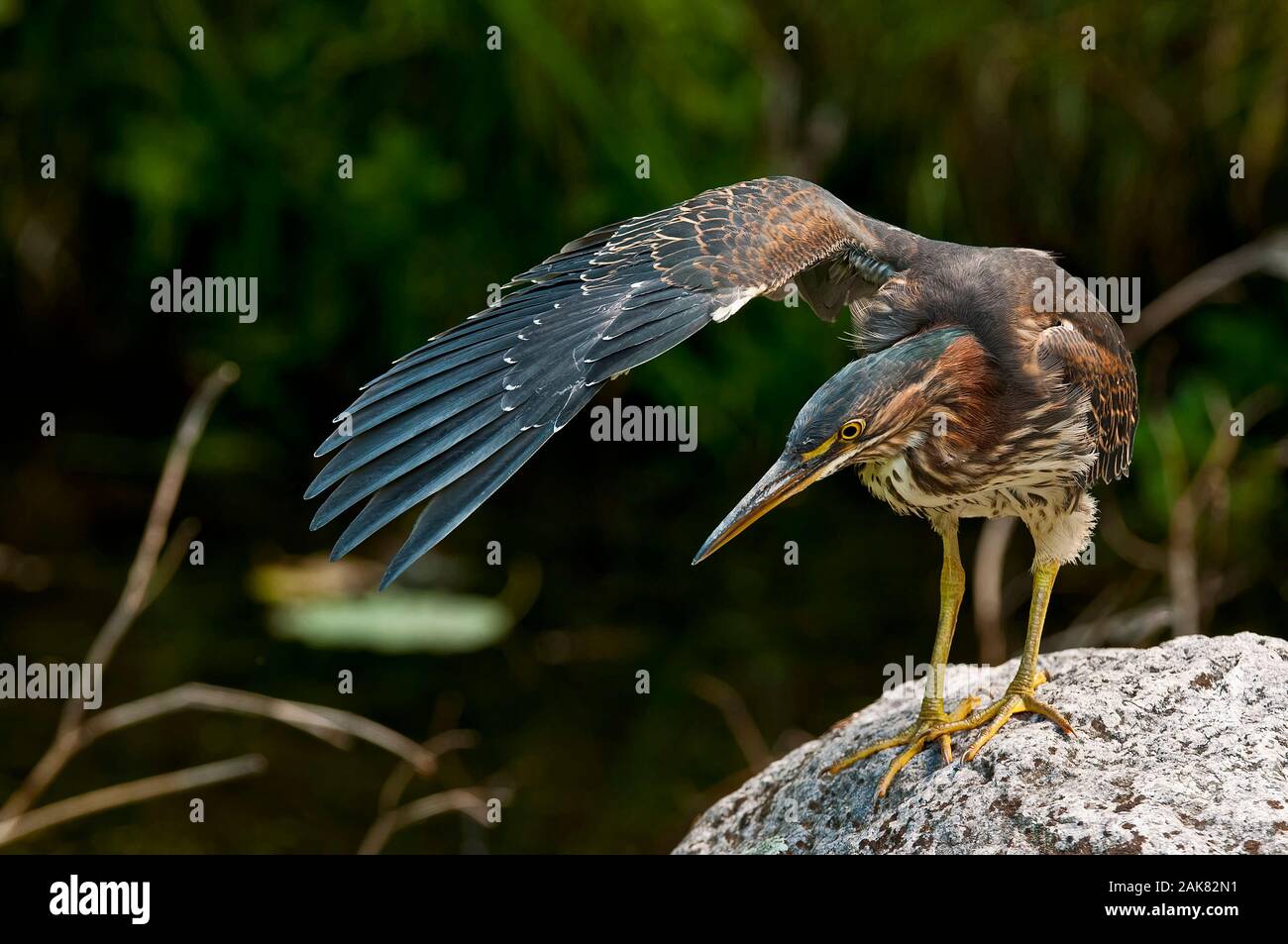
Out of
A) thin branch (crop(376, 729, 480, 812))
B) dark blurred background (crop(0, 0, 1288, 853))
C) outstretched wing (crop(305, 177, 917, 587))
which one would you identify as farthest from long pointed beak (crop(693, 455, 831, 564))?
dark blurred background (crop(0, 0, 1288, 853))

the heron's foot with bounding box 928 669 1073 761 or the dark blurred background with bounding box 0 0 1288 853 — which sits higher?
the dark blurred background with bounding box 0 0 1288 853

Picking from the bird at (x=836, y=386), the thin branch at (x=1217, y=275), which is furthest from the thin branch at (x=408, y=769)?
the thin branch at (x=1217, y=275)

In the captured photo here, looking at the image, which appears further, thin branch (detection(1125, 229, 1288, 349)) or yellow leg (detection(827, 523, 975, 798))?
thin branch (detection(1125, 229, 1288, 349))

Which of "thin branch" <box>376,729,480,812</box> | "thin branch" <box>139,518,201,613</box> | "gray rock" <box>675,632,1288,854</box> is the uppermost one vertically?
"thin branch" <box>139,518,201,613</box>

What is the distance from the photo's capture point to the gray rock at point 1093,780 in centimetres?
384

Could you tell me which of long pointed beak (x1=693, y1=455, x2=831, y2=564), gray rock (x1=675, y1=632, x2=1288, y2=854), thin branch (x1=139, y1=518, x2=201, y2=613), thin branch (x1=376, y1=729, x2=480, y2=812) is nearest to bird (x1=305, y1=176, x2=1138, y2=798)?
long pointed beak (x1=693, y1=455, x2=831, y2=564)

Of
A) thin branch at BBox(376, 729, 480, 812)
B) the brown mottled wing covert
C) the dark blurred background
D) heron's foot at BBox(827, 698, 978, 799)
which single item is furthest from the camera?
the dark blurred background

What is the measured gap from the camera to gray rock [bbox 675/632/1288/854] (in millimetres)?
3838

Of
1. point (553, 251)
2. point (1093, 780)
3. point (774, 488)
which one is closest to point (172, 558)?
point (553, 251)

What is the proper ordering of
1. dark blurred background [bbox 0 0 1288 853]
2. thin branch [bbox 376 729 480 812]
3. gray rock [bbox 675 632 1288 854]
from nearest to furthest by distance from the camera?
gray rock [bbox 675 632 1288 854] → thin branch [bbox 376 729 480 812] → dark blurred background [bbox 0 0 1288 853]

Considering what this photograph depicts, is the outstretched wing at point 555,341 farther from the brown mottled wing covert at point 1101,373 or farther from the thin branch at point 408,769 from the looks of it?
the thin branch at point 408,769

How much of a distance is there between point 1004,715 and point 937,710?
0.24 meters

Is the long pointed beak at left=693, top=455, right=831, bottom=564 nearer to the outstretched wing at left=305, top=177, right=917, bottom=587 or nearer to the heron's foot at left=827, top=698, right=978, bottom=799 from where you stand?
the outstretched wing at left=305, top=177, right=917, bottom=587

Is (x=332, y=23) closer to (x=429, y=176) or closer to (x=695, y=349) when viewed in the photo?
(x=429, y=176)
